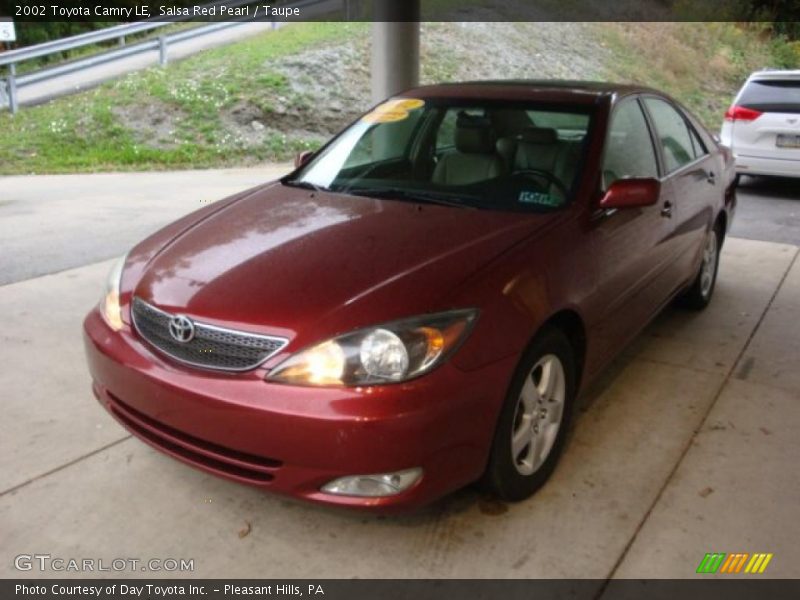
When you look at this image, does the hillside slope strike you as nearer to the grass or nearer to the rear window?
the grass

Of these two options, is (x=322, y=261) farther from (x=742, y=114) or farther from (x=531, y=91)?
(x=742, y=114)

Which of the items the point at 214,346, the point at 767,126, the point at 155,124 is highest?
the point at 214,346

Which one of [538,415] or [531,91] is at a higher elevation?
[531,91]

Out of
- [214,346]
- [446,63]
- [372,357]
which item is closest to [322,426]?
[372,357]

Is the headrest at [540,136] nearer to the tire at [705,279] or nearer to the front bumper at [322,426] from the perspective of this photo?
the front bumper at [322,426]

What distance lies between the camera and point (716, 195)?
16.1ft

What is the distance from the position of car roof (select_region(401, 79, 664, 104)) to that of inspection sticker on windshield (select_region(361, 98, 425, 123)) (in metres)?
0.07

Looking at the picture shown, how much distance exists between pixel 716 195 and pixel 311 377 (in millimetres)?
3546

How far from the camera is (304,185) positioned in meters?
3.82

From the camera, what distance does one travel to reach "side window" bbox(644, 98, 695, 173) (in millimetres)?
4215

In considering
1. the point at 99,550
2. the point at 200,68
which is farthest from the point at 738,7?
the point at 200,68

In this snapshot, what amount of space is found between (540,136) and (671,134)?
1.26 meters

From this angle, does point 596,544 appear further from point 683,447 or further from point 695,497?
point 683,447

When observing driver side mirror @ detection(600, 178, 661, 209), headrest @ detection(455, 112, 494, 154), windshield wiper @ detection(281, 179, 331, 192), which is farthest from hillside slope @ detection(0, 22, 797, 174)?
windshield wiper @ detection(281, 179, 331, 192)
